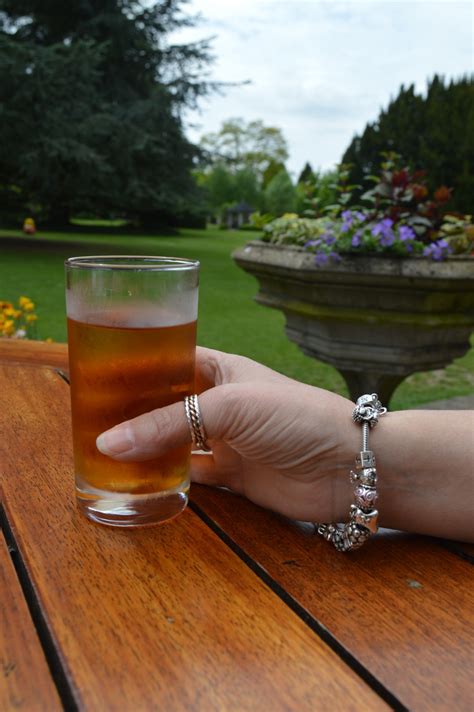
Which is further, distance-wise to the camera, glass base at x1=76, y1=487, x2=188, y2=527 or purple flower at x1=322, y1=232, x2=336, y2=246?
purple flower at x1=322, y1=232, x2=336, y2=246

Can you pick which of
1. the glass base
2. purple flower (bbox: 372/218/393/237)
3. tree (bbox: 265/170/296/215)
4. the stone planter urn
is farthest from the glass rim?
tree (bbox: 265/170/296/215)

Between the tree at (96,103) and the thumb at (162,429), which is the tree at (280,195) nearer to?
the tree at (96,103)

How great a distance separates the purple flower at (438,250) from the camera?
340 cm

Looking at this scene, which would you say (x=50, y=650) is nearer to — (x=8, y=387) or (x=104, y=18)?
(x=8, y=387)

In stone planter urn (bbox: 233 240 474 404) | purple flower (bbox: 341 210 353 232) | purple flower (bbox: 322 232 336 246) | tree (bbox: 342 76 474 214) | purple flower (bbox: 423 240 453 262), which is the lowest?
stone planter urn (bbox: 233 240 474 404)

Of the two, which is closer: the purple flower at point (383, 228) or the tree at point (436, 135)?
the purple flower at point (383, 228)

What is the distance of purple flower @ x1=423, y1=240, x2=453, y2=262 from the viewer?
3398mm

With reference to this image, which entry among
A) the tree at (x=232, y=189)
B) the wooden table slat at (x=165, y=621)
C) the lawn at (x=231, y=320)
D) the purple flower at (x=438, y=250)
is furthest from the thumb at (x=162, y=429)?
the tree at (x=232, y=189)

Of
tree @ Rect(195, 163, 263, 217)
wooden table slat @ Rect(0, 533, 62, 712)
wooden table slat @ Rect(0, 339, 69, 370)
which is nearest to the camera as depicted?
wooden table slat @ Rect(0, 533, 62, 712)

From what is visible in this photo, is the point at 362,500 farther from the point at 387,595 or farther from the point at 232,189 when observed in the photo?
the point at 232,189

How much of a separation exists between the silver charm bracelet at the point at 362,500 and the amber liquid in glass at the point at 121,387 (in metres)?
0.22

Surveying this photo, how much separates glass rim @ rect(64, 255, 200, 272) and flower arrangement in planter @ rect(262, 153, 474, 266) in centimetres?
274

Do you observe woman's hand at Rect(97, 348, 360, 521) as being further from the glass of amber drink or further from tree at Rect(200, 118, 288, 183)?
tree at Rect(200, 118, 288, 183)

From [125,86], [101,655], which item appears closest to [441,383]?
[101,655]
